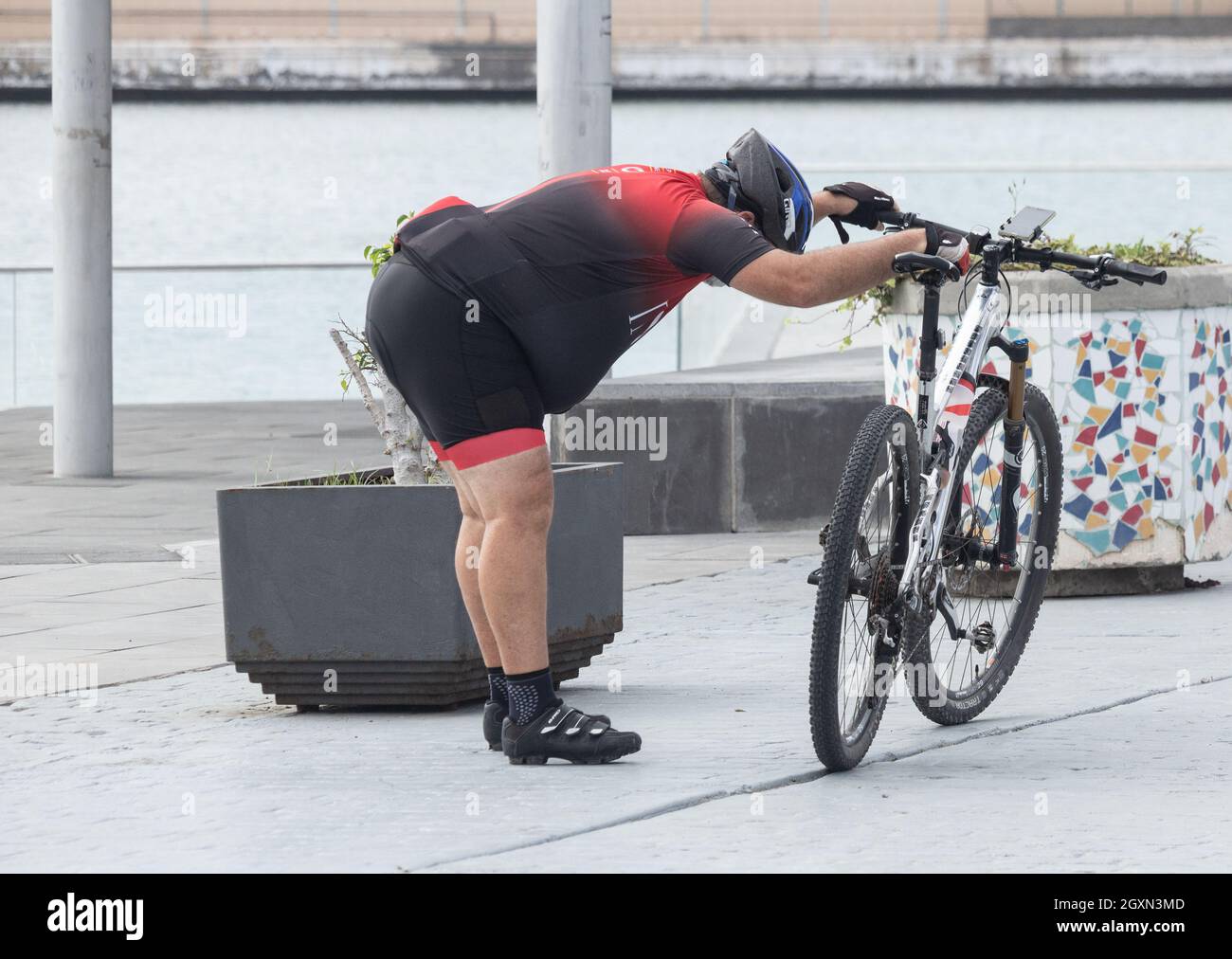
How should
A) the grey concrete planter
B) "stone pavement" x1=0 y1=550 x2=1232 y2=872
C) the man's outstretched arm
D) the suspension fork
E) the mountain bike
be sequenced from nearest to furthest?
"stone pavement" x1=0 y1=550 x2=1232 y2=872
the man's outstretched arm
the mountain bike
the suspension fork
the grey concrete planter

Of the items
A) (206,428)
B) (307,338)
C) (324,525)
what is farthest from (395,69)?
(324,525)

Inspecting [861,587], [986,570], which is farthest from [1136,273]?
[861,587]

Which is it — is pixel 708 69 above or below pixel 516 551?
above

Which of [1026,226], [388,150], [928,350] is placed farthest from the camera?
[388,150]

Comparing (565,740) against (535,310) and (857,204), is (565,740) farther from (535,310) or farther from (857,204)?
(857,204)

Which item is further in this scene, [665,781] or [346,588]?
[346,588]

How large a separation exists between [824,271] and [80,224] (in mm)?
8714

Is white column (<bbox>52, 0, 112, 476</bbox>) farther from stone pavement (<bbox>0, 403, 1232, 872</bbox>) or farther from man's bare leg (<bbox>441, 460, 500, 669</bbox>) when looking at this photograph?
man's bare leg (<bbox>441, 460, 500, 669</bbox>)

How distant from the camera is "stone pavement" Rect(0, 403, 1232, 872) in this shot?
4.16m

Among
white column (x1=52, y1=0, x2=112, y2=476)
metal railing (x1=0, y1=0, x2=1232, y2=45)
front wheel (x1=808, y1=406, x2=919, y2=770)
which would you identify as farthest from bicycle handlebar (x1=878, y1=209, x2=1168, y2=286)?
metal railing (x1=0, y1=0, x2=1232, y2=45)

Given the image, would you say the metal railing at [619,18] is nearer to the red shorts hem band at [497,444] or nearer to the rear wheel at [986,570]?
the rear wheel at [986,570]

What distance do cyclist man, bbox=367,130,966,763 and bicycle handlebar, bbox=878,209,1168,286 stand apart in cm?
22

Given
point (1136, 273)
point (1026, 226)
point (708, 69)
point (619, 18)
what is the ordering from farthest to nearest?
point (619, 18)
point (708, 69)
point (1026, 226)
point (1136, 273)

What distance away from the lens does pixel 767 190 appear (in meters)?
4.91
